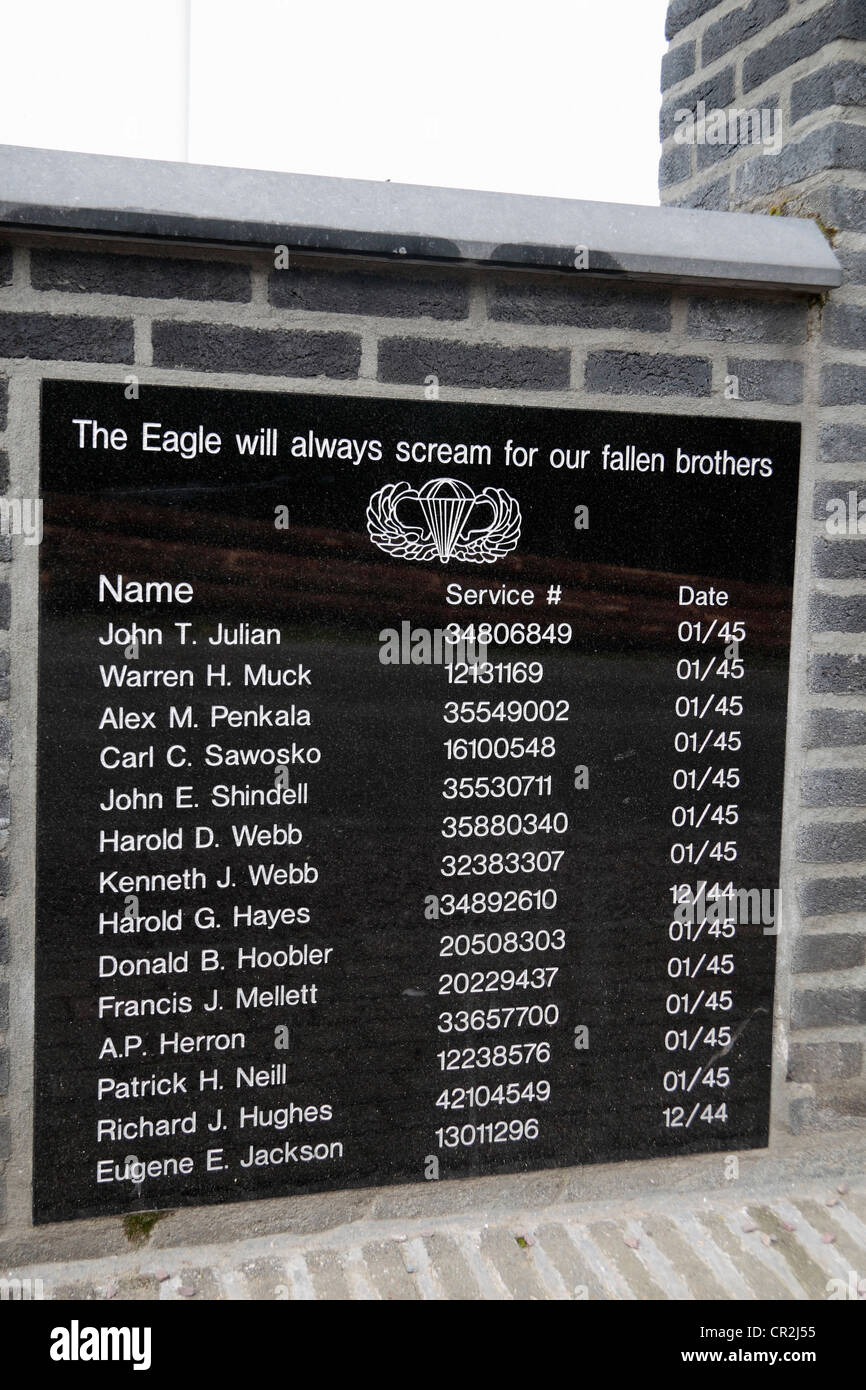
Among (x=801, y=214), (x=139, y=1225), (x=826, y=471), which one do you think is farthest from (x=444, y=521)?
(x=139, y=1225)

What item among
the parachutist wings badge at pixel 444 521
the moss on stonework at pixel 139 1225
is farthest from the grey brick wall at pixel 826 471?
the moss on stonework at pixel 139 1225

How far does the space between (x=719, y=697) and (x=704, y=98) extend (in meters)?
1.75

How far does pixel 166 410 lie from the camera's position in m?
2.39

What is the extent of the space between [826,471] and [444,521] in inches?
37.3

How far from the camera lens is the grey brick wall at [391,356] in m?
2.33

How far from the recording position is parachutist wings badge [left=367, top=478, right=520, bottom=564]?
252cm

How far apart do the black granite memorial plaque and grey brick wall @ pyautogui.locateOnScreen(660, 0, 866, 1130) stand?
0.10 m

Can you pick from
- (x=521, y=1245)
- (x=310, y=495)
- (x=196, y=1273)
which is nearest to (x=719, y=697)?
(x=310, y=495)

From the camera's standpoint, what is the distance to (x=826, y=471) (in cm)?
276

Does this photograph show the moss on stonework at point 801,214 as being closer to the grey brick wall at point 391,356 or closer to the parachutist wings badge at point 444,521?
the grey brick wall at point 391,356

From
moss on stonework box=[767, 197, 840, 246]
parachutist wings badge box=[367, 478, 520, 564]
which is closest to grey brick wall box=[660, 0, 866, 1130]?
moss on stonework box=[767, 197, 840, 246]

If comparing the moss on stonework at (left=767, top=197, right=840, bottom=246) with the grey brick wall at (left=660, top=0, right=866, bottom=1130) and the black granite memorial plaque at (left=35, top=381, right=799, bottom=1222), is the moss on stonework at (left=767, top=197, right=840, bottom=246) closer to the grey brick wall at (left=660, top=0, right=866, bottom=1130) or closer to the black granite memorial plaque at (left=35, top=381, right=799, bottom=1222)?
the grey brick wall at (left=660, top=0, right=866, bottom=1130)

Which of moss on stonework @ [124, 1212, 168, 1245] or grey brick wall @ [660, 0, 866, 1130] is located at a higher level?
grey brick wall @ [660, 0, 866, 1130]

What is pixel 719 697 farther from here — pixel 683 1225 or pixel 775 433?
pixel 683 1225
